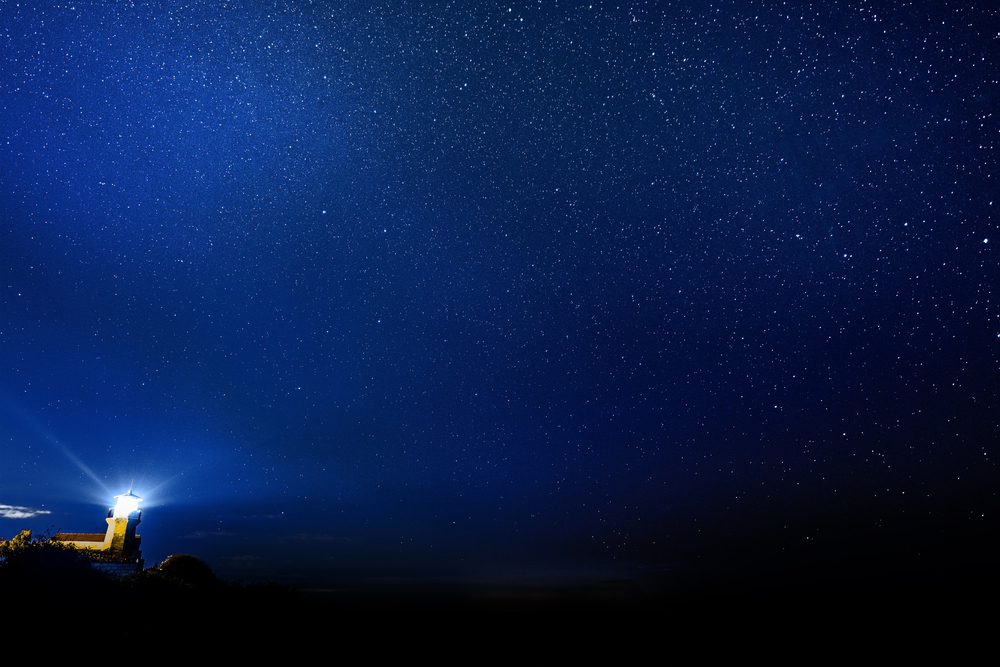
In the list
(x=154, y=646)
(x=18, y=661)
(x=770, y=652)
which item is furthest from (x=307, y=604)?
(x=770, y=652)

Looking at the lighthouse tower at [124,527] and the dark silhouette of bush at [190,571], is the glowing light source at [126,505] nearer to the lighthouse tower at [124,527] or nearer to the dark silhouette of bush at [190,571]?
the lighthouse tower at [124,527]

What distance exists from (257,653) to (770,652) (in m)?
49.7

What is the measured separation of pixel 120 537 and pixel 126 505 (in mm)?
1279

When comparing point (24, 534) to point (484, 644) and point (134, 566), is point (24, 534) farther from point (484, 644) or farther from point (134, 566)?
point (484, 644)

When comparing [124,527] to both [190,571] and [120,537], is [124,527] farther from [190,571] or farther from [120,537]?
[190,571]

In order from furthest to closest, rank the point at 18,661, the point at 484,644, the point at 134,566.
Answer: the point at 484,644 → the point at 134,566 → the point at 18,661

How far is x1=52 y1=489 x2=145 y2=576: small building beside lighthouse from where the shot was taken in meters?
19.0

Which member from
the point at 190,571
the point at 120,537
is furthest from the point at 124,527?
the point at 190,571

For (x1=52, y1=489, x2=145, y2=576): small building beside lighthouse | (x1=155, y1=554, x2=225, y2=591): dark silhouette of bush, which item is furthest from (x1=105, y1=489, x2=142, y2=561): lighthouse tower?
(x1=155, y1=554, x2=225, y2=591): dark silhouette of bush

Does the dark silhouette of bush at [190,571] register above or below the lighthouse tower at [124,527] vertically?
below

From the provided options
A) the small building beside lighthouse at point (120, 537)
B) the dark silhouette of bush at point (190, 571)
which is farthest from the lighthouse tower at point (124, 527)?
the dark silhouette of bush at point (190, 571)

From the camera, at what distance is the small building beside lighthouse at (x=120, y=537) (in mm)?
18964

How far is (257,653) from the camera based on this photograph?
11.2 metres

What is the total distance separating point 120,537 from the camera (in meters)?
19.9
